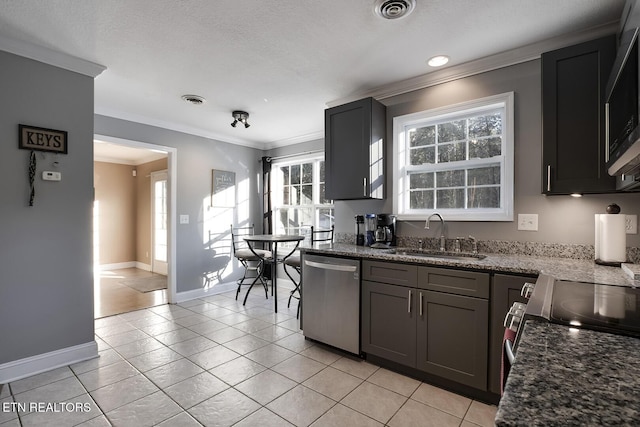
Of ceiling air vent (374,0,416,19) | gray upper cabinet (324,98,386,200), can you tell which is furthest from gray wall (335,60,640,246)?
ceiling air vent (374,0,416,19)

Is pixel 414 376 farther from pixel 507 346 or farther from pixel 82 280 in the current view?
pixel 82 280

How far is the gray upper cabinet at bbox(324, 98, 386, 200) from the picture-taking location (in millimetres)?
2891

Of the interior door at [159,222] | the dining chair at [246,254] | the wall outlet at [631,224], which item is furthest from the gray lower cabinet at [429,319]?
the interior door at [159,222]

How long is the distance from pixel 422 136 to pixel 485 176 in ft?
2.26

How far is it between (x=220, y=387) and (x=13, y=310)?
5.39 ft

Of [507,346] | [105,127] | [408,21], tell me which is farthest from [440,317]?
[105,127]

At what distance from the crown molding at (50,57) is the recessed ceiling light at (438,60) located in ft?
8.94

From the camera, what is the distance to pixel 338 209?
346 centimetres

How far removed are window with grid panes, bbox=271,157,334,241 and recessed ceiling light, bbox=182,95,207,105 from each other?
1.94 meters

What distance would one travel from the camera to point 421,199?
117 inches

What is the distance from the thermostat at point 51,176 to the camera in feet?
7.99

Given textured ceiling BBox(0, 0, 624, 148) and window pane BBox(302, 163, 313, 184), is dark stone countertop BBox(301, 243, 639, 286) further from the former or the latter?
window pane BBox(302, 163, 313, 184)

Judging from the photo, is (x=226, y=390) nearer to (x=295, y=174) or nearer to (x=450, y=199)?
(x=450, y=199)

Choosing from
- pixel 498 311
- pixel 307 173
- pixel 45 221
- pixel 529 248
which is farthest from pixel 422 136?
pixel 45 221
